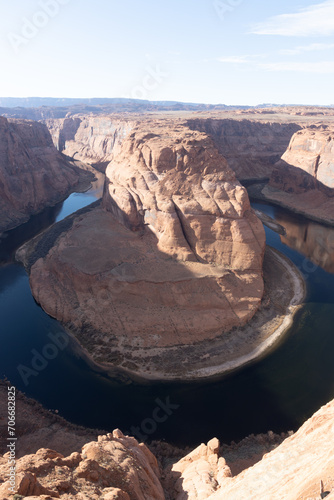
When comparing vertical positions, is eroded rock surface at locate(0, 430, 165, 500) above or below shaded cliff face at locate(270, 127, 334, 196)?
below

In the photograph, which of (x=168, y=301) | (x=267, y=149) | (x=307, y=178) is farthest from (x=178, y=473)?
(x=267, y=149)

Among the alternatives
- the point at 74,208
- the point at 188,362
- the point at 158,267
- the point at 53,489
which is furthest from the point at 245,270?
the point at 74,208

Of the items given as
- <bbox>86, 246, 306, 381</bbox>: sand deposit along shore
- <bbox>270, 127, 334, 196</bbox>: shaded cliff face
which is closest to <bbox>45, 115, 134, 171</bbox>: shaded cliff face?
<bbox>270, 127, 334, 196</bbox>: shaded cliff face

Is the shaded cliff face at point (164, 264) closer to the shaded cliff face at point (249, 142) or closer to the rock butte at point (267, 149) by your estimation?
the rock butte at point (267, 149)

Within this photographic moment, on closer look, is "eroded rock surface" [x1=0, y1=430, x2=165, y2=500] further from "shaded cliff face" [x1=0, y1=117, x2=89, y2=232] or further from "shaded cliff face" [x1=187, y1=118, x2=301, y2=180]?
"shaded cliff face" [x1=187, y1=118, x2=301, y2=180]

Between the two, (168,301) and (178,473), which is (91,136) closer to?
(168,301)

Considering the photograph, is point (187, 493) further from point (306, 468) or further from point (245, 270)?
point (245, 270)

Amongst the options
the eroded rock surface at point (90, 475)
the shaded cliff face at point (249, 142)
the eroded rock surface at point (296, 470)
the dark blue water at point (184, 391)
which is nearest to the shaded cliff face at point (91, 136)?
the shaded cliff face at point (249, 142)
